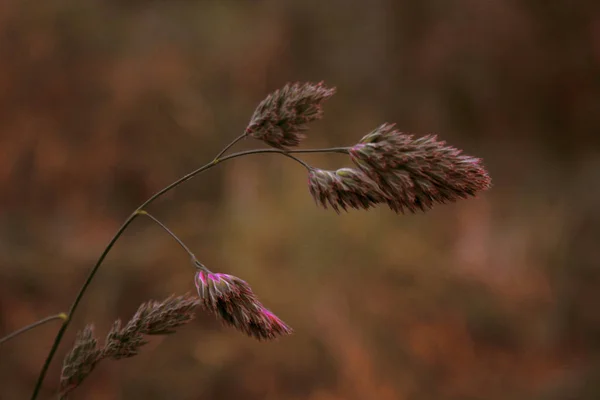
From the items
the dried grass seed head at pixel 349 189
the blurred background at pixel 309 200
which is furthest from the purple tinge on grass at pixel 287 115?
the blurred background at pixel 309 200

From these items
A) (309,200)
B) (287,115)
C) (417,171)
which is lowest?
(417,171)

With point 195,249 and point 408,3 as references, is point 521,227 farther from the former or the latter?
→ point 195,249

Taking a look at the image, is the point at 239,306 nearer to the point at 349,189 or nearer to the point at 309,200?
the point at 349,189

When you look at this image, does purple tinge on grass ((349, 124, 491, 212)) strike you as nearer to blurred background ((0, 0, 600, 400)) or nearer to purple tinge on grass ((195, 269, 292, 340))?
purple tinge on grass ((195, 269, 292, 340))

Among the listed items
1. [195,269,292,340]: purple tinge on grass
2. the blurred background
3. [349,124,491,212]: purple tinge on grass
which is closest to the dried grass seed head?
[349,124,491,212]: purple tinge on grass

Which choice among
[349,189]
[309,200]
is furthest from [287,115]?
[309,200]

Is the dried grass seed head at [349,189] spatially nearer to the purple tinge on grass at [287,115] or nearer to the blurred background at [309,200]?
the purple tinge on grass at [287,115]

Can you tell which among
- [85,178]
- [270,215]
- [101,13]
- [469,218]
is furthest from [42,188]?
[469,218]

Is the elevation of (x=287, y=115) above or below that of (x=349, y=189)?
above
